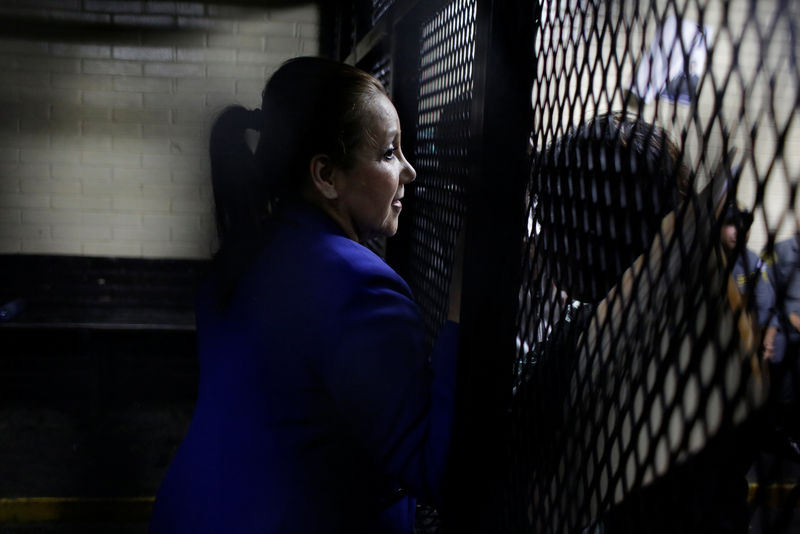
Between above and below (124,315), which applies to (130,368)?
below

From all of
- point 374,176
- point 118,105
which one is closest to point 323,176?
point 374,176

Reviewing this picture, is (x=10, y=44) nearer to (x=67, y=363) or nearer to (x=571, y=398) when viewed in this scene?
(x=67, y=363)

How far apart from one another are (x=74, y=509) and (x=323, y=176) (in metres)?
3.00

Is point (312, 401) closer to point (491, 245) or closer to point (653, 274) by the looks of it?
point (491, 245)

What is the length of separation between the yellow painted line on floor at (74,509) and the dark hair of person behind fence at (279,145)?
8.77 feet

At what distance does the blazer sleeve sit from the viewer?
869mm

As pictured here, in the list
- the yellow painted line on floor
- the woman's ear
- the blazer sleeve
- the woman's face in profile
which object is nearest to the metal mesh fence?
the woman's face in profile

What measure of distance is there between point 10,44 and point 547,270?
4.88 metres

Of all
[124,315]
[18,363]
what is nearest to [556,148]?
[124,315]

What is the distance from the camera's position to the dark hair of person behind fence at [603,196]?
0.62m

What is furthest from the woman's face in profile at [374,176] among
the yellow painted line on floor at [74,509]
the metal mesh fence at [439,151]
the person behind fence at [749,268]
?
the yellow painted line on floor at [74,509]

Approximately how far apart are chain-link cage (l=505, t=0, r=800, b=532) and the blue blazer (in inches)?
6.8

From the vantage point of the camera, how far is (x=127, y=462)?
3.67 meters

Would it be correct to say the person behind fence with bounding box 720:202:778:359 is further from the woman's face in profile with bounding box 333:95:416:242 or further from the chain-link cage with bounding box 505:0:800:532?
the woman's face in profile with bounding box 333:95:416:242
